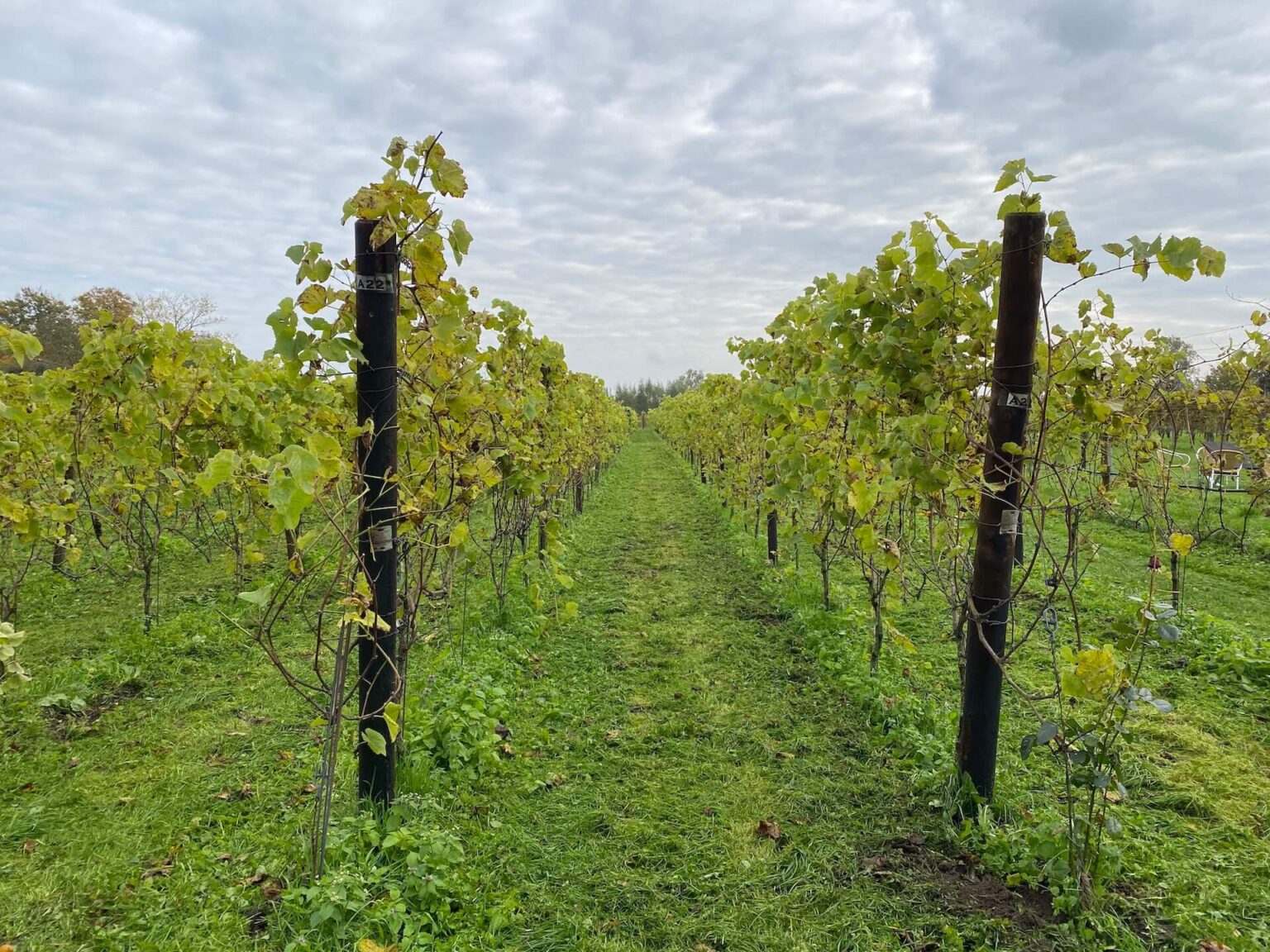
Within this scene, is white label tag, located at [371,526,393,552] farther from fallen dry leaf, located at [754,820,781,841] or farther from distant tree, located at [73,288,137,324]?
distant tree, located at [73,288,137,324]

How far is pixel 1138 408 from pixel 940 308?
17.5ft

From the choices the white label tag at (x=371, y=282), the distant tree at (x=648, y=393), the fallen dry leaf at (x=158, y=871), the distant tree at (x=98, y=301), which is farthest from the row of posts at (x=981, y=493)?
the distant tree at (x=648, y=393)

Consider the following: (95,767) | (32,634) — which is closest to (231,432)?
(32,634)

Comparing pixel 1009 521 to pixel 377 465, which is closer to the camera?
pixel 377 465

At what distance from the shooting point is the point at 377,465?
272 cm

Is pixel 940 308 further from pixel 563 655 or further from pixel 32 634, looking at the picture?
pixel 32 634

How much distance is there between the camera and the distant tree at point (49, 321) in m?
33.3

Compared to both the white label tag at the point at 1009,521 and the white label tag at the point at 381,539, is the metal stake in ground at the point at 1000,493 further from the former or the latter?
the white label tag at the point at 381,539

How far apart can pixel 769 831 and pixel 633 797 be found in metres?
0.75

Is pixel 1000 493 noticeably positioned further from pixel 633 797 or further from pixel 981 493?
pixel 633 797

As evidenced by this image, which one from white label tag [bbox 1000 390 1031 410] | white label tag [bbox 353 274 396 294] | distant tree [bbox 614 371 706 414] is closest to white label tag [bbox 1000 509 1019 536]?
white label tag [bbox 1000 390 1031 410]

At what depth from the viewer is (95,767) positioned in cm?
384

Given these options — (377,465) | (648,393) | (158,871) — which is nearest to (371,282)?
(377,465)

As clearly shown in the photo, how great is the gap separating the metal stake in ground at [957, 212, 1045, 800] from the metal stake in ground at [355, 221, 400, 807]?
256 centimetres
